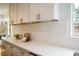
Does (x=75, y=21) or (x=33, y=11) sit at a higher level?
(x=33, y=11)

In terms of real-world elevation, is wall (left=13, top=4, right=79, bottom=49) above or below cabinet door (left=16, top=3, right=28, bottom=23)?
below

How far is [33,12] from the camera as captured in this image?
1.76 m

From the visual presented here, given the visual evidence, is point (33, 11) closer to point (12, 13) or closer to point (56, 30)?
point (12, 13)

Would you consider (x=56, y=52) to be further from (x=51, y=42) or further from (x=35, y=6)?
(x=35, y=6)

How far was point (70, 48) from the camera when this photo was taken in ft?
5.70

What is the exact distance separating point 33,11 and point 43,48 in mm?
462

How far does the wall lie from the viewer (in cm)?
173

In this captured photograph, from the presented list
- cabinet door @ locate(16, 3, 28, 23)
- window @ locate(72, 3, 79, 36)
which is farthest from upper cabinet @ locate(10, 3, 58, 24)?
window @ locate(72, 3, 79, 36)

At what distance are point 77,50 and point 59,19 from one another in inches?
16.7

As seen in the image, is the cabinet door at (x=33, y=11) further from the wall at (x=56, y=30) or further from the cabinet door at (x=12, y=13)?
the cabinet door at (x=12, y=13)

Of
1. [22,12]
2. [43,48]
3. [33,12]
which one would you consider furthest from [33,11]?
[43,48]

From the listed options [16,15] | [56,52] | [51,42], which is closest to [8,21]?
[16,15]

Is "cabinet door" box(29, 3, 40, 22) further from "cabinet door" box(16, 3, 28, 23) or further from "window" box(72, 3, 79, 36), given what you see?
"window" box(72, 3, 79, 36)

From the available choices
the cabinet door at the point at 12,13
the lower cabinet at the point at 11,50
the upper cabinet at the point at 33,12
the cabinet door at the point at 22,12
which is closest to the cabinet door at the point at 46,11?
the upper cabinet at the point at 33,12
